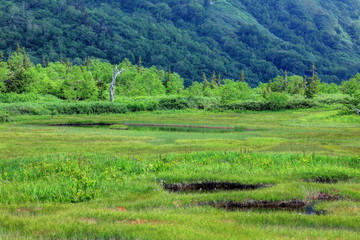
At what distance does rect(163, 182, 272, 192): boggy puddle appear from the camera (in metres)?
19.2

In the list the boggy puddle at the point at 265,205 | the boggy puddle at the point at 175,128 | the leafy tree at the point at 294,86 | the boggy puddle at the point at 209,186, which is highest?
the leafy tree at the point at 294,86

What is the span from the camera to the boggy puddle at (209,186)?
19.2m

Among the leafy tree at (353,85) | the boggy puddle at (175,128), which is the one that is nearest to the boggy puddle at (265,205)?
the boggy puddle at (175,128)

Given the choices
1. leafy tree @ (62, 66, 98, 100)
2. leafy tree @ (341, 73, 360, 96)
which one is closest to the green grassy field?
leafy tree @ (341, 73, 360, 96)

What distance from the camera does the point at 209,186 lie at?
65.0ft

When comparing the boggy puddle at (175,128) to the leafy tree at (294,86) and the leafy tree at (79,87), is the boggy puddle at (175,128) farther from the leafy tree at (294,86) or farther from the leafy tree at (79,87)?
the leafy tree at (294,86)

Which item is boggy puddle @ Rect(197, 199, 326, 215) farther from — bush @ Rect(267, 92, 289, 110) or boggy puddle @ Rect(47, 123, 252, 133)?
bush @ Rect(267, 92, 289, 110)

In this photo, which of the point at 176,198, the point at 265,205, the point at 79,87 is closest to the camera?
the point at 265,205

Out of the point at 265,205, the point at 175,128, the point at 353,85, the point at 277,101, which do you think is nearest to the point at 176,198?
the point at 265,205

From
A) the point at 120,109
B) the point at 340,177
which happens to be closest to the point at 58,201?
the point at 340,177

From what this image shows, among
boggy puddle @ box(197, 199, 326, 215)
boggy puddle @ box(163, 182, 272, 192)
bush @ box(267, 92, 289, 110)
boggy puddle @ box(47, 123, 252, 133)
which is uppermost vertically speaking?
→ boggy puddle @ box(197, 199, 326, 215)

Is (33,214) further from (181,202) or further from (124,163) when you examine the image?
(124,163)

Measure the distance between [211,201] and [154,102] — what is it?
105632 millimetres

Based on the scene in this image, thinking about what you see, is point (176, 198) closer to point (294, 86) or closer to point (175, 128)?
point (175, 128)
